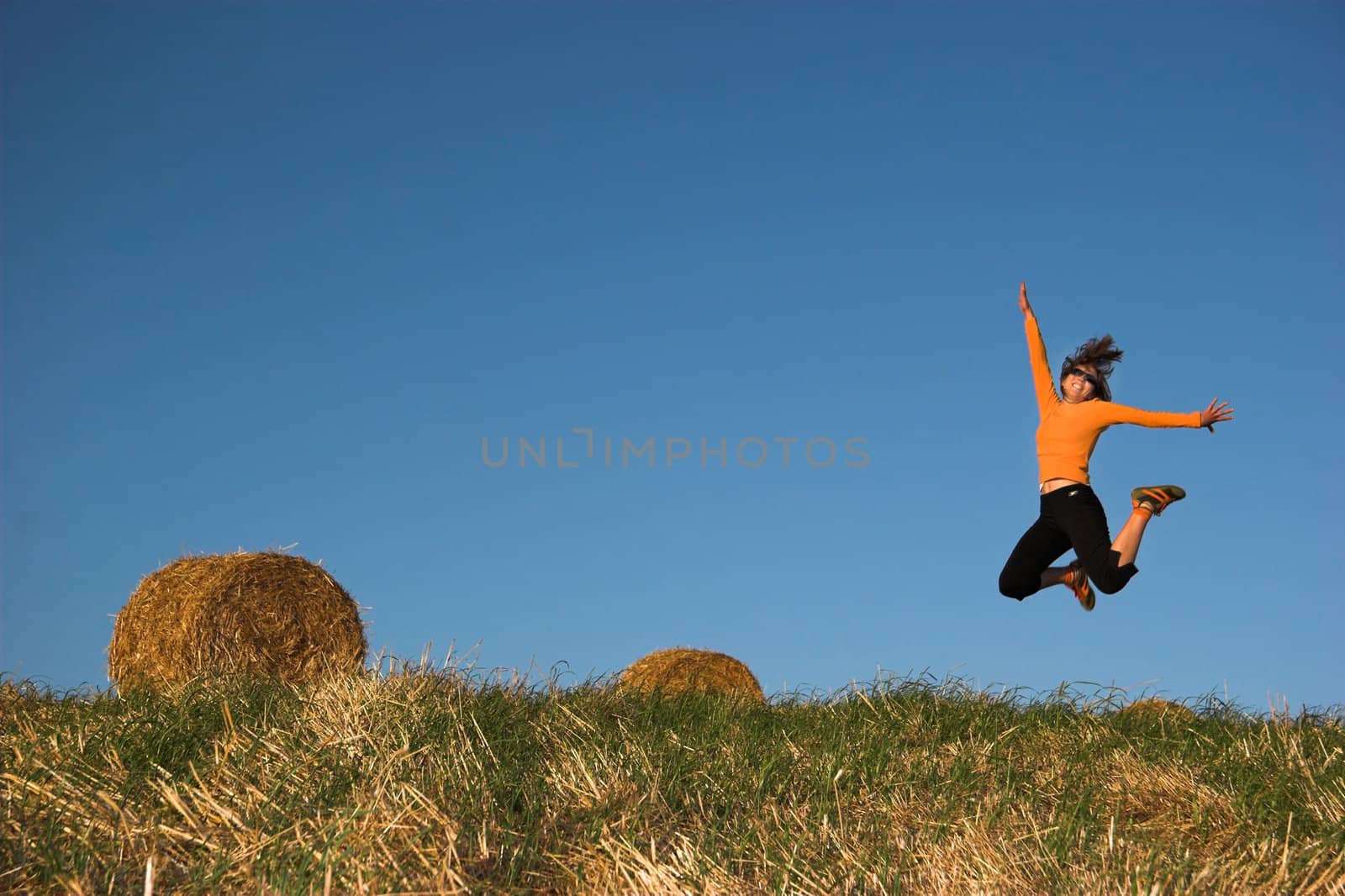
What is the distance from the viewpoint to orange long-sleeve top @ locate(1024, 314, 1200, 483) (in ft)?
24.6

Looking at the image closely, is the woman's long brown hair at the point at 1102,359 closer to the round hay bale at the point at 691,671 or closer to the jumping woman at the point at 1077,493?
the jumping woman at the point at 1077,493

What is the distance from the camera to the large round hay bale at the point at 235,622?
962 centimetres

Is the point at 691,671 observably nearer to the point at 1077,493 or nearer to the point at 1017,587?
the point at 1017,587

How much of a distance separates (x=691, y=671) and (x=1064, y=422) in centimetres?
557

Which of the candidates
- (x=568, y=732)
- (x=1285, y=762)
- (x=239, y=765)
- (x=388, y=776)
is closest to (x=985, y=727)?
(x=1285, y=762)

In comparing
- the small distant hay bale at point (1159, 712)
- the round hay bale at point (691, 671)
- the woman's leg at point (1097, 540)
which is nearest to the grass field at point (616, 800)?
the small distant hay bale at point (1159, 712)

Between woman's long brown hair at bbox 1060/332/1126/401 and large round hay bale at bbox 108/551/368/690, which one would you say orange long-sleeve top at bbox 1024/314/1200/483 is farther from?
large round hay bale at bbox 108/551/368/690

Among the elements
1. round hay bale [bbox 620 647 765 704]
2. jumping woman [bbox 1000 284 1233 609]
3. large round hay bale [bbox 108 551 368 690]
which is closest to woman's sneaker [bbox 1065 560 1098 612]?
jumping woman [bbox 1000 284 1233 609]

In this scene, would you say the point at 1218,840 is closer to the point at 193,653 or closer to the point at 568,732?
the point at 568,732

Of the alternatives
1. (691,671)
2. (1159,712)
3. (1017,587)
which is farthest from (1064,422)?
(691,671)

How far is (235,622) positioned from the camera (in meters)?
9.73

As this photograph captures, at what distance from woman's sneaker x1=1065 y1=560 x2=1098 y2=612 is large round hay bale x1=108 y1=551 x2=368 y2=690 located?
6.25 m

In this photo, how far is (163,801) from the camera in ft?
14.1

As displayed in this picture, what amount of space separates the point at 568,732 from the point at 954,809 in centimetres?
199
